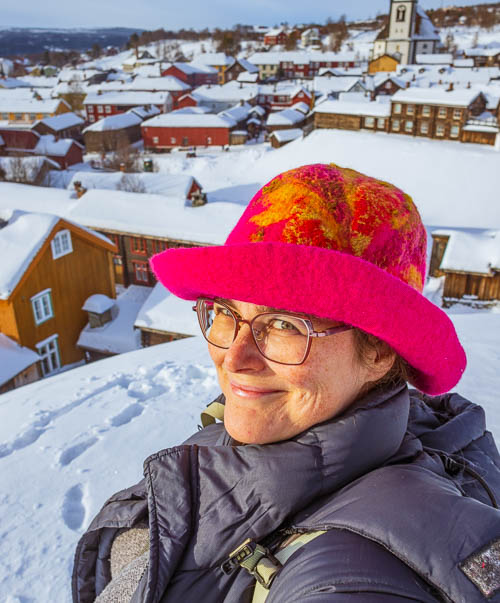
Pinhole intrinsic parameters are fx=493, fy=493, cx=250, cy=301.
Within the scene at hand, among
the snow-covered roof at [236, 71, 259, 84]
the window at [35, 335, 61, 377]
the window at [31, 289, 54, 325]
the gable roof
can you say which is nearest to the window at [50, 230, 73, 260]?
the gable roof

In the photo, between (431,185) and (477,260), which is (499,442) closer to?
(477,260)

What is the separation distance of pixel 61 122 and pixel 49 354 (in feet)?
145

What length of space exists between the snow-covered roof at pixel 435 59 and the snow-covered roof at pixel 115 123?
1671 inches

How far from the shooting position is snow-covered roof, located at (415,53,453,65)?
6756 centimetres

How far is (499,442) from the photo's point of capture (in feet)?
12.7

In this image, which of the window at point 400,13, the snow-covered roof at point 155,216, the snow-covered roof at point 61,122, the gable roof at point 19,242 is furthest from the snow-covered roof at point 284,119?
the gable roof at point 19,242

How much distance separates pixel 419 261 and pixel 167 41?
16131 centimetres

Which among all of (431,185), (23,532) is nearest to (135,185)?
(431,185)

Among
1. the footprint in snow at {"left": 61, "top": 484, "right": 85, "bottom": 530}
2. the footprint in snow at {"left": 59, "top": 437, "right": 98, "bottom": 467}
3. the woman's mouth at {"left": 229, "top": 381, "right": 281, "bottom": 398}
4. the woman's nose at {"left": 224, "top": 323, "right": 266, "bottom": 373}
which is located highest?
the woman's nose at {"left": 224, "top": 323, "right": 266, "bottom": 373}

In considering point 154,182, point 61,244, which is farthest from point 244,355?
point 154,182

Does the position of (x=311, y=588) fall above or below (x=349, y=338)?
below

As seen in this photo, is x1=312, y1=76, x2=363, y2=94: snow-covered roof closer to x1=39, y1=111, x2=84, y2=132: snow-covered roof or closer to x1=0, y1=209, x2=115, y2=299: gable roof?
x1=39, y1=111, x2=84, y2=132: snow-covered roof

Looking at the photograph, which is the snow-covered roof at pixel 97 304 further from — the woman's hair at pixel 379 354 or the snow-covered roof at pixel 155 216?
the woman's hair at pixel 379 354

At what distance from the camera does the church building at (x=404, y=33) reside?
2810 inches
